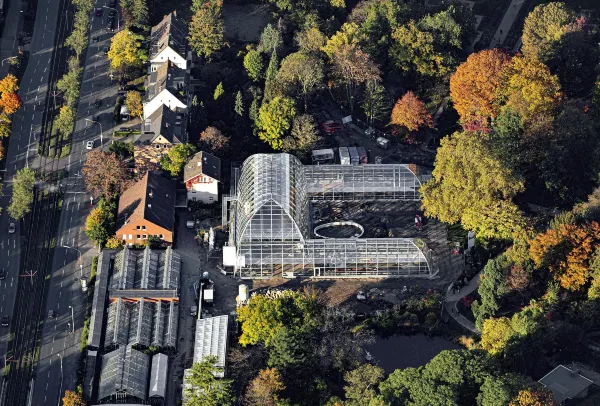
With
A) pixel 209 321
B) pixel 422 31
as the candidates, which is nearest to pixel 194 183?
pixel 209 321

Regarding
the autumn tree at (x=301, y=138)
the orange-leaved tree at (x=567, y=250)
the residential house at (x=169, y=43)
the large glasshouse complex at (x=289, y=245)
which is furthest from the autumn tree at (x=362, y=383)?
the residential house at (x=169, y=43)

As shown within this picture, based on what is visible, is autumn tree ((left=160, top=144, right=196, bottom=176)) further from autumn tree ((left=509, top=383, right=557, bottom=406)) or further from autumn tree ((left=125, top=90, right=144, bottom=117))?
autumn tree ((left=509, top=383, right=557, bottom=406))

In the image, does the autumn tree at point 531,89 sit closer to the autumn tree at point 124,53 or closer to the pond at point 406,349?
the pond at point 406,349

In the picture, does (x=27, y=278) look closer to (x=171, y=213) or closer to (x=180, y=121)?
(x=171, y=213)

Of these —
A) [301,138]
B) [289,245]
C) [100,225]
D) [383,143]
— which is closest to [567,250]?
[289,245]

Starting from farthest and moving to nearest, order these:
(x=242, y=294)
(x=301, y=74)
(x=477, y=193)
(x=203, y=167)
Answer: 1. (x=301, y=74)
2. (x=203, y=167)
3. (x=477, y=193)
4. (x=242, y=294)

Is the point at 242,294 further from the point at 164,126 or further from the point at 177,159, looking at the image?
the point at 164,126
